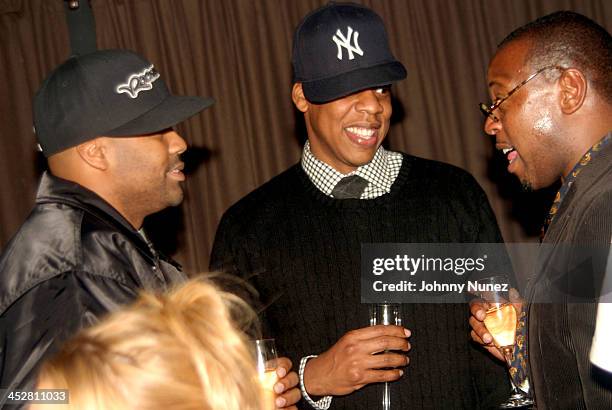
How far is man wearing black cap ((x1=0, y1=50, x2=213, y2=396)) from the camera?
5.65 feet

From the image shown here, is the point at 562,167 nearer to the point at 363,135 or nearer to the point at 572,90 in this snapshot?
the point at 572,90

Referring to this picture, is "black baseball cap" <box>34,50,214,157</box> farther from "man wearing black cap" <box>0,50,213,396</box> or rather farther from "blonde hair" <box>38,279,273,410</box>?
"blonde hair" <box>38,279,273,410</box>

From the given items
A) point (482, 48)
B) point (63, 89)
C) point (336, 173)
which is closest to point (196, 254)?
point (336, 173)

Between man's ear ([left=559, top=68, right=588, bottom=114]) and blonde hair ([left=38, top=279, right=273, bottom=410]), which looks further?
man's ear ([left=559, top=68, right=588, bottom=114])

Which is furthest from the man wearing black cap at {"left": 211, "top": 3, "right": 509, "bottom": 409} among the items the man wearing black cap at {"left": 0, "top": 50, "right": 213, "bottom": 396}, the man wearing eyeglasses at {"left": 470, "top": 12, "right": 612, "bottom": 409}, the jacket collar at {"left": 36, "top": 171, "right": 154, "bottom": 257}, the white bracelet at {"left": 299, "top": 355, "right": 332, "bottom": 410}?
the jacket collar at {"left": 36, "top": 171, "right": 154, "bottom": 257}

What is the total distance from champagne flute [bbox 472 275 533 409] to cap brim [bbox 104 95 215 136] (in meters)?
0.98

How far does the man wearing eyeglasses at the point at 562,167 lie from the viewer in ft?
5.51

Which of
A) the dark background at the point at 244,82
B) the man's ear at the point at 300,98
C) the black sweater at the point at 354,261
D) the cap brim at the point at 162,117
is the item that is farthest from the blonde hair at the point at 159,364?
the dark background at the point at 244,82

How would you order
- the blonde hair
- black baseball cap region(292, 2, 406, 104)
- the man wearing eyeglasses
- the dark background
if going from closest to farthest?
the blonde hair
the man wearing eyeglasses
black baseball cap region(292, 2, 406, 104)
the dark background

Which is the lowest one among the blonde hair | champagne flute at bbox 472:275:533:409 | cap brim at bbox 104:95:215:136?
champagne flute at bbox 472:275:533:409

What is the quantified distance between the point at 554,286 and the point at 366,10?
50.6 inches

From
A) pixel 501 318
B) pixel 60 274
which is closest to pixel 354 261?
pixel 501 318

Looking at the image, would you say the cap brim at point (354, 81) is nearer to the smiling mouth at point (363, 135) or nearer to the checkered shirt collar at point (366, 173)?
A: the smiling mouth at point (363, 135)

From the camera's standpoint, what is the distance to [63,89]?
82.7 inches
